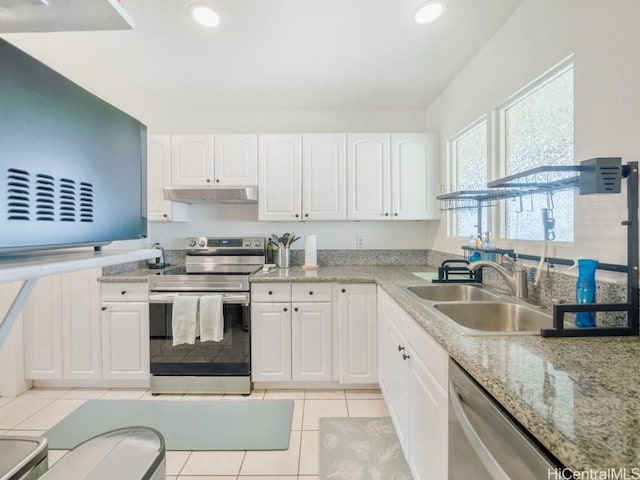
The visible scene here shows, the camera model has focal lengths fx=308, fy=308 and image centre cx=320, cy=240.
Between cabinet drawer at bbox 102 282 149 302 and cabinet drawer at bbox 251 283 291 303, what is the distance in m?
0.87

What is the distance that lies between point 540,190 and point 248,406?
7.36 feet

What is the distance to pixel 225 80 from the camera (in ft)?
8.07

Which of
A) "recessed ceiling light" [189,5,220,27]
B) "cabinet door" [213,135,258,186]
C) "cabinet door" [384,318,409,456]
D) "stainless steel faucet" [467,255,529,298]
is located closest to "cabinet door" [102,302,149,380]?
"cabinet door" [213,135,258,186]

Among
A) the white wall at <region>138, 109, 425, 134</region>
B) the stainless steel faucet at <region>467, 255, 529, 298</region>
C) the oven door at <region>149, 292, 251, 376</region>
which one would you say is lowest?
the oven door at <region>149, 292, 251, 376</region>

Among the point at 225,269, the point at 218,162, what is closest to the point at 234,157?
the point at 218,162

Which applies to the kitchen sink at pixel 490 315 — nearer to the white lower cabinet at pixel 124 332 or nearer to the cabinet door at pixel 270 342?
the cabinet door at pixel 270 342

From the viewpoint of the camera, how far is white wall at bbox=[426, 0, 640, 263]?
3.61 feet

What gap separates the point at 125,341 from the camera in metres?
2.42

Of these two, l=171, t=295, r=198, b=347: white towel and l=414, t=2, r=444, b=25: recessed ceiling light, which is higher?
l=414, t=2, r=444, b=25: recessed ceiling light

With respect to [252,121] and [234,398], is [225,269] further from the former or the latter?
[252,121]

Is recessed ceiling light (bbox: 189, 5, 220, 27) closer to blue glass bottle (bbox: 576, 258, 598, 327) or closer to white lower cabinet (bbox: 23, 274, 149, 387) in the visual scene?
white lower cabinet (bbox: 23, 274, 149, 387)

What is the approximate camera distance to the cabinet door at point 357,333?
237 cm

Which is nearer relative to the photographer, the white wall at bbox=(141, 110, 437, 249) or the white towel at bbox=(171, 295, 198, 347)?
the white towel at bbox=(171, 295, 198, 347)

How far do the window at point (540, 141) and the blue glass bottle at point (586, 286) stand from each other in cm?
31
